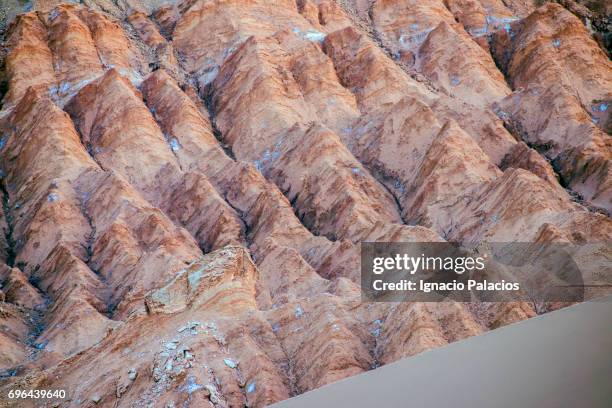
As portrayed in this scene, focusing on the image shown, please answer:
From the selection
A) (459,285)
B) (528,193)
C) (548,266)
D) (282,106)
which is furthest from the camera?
(282,106)

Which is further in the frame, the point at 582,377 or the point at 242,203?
the point at 242,203

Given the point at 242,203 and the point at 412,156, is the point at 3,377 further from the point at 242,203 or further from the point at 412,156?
the point at 412,156

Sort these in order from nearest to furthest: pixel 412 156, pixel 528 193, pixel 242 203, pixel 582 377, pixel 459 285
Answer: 1. pixel 582 377
2. pixel 459 285
3. pixel 528 193
4. pixel 242 203
5. pixel 412 156

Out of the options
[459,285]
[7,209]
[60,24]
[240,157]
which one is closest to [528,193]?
[459,285]

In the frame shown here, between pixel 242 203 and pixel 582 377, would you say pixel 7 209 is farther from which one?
pixel 582 377

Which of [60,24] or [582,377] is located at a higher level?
[582,377]

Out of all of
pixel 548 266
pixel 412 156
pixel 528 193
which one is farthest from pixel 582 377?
pixel 412 156

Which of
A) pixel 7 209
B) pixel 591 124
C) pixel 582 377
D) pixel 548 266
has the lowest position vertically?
pixel 7 209
